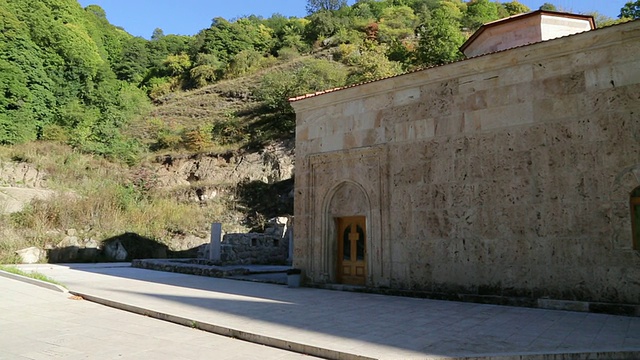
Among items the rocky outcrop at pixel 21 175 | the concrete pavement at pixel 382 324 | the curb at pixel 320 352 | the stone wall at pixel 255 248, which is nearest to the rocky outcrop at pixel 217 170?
the rocky outcrop at pixel 21 175

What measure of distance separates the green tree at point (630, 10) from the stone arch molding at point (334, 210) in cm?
3930

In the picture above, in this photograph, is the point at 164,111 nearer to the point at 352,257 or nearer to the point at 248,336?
the point at 352,257

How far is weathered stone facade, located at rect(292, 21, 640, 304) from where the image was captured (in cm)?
767

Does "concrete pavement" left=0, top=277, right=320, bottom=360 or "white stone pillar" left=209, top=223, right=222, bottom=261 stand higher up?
"white stone pillar" left=209, top=223, right=222, bottom=261

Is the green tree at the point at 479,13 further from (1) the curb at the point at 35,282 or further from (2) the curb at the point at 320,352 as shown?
(2) the curb at the point at 320,352

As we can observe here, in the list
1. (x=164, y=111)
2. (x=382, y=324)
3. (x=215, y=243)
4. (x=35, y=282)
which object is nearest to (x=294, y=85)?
(x=164, y=111)

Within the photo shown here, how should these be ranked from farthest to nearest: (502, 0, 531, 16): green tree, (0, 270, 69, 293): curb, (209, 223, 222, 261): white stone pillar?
(502, 0, 531, 16): green tree < (209, 223, 222, 261): white stone pillar < (0, 270, 69, 293): curb

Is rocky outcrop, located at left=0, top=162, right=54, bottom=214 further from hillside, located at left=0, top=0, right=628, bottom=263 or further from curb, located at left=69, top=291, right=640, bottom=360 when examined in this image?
curb, located at left=69, top=291, right=640, bottom=360

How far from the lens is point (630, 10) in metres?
37.5

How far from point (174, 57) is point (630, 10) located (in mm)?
53728

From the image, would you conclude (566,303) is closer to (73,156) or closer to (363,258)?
(363,258)

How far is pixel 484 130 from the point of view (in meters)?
9.05

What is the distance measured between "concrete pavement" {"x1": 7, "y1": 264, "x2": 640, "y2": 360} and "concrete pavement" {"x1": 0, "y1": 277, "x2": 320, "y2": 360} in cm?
34

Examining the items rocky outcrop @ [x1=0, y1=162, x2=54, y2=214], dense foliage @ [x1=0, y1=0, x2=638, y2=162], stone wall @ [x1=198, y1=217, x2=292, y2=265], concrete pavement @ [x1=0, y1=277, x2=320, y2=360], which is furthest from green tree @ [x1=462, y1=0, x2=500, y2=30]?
concrete pavement @ [x1=0, y1=277, x2=320, y2=360]
